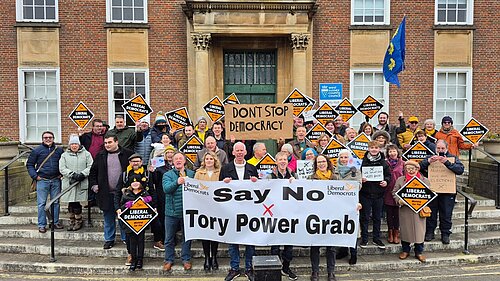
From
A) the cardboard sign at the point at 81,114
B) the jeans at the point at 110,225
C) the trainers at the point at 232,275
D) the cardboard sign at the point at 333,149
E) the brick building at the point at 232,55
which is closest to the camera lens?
the trainers at the point at 232,275

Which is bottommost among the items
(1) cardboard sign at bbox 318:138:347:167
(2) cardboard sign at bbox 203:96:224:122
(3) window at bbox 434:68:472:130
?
(1) cardboard sign at bbox 318:138:347:167

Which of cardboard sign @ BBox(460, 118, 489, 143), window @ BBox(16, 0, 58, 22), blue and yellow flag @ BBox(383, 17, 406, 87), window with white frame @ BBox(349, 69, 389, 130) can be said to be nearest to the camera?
cardboard sign @ BBox(460, 118, 489, 143)

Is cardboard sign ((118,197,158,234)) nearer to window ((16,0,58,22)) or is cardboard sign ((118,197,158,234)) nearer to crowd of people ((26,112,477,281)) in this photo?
crowd of people ((26,112,477,281))

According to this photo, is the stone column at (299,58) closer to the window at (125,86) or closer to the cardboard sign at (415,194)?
the window at (125,86)

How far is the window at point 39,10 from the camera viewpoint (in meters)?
15.0

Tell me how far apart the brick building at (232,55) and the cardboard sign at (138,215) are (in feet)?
26.7

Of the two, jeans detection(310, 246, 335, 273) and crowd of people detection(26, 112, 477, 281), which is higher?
crowd of people detection(26, 112, 477, 281)

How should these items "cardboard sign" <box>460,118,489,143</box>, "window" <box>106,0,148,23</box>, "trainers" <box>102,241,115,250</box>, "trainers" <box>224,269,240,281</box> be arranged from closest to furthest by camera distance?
"trainers" <box>224,269,240,281</box> < "trainers" <box>102,241,115,250</box> < "cardboard sign" <box>460,118,489,143</box> < "window" <box>106,0,148,23</box>

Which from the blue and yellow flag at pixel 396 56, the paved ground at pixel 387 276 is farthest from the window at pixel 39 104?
the blue and yellow flag at pixel 396 56

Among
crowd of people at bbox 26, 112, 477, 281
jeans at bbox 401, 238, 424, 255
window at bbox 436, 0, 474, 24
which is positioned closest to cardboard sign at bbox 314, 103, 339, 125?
crowd of people at bbox 26, 112, 477, 281

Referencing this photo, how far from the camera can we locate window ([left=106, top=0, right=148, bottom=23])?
50.1 feet

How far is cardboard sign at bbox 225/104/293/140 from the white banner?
1.92 metres

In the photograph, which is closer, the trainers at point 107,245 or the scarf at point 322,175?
the scarf at point 322,175

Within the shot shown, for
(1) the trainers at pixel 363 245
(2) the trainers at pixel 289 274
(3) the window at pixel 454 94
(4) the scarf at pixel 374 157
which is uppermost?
(3) the window at pixel 454 94
